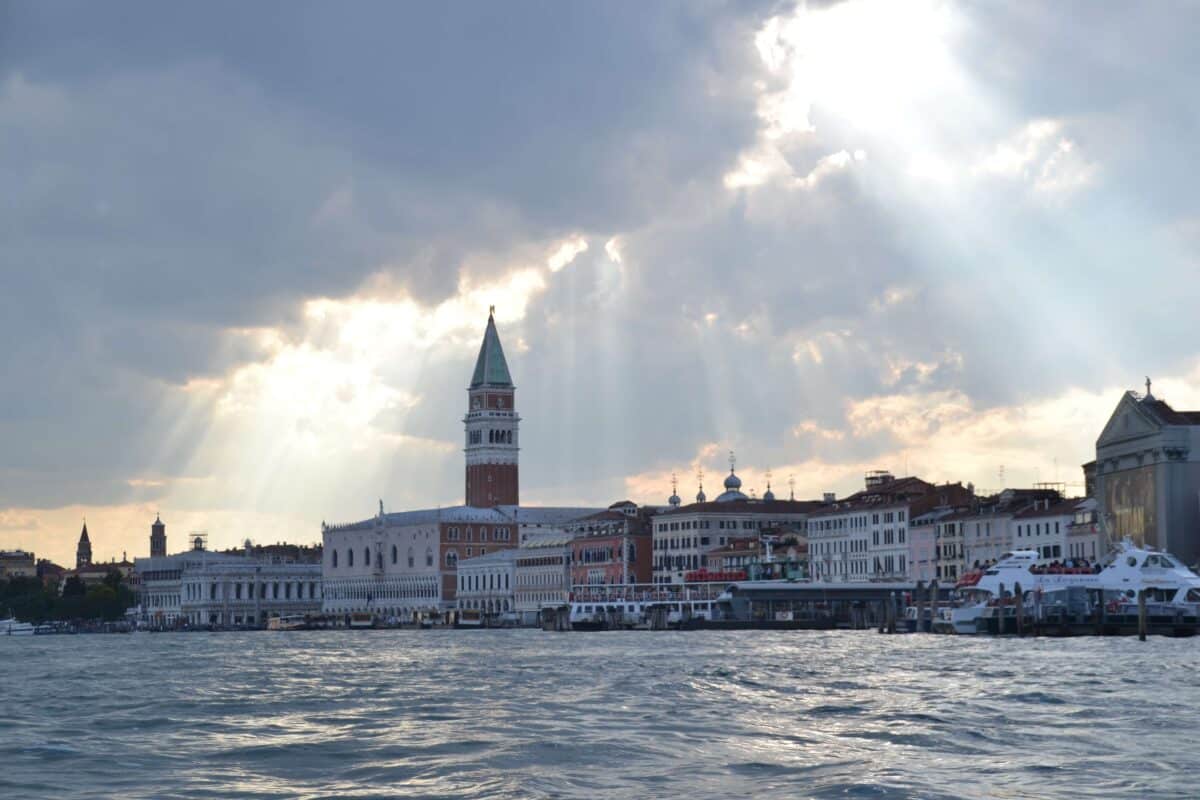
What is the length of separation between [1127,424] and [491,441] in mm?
90415

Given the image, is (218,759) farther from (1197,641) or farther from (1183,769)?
(1197,641)

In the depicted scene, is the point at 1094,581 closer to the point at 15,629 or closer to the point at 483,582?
the point at 483,582

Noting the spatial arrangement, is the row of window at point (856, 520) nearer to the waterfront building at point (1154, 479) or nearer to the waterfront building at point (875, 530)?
the waterfront building at point (875, 530)

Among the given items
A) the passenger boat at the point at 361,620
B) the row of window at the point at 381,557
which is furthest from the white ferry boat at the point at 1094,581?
the row of window at the point at 381,557

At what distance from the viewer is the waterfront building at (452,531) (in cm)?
18238

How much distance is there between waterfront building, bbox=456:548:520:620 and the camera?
172m

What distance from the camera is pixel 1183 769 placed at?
29.2 m

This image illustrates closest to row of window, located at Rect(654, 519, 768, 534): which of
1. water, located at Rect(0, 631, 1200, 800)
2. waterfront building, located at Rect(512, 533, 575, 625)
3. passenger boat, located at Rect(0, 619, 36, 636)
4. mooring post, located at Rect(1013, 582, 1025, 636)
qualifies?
waterfront building, located at Rect(512, 533, 575, 625)

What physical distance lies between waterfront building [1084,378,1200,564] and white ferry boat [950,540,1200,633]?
2077 centimetres

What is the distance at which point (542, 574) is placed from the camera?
168 m

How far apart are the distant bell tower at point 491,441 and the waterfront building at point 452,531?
97mm

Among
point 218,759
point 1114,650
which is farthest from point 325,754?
point 1114,650

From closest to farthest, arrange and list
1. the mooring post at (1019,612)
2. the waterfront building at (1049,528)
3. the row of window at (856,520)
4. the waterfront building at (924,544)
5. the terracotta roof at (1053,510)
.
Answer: the mooring post at (1019,612), the waterfront building at (1049,528), the terracotta roof at (1053,510), the waterfront building at (924,544), the row of window at (856,520)

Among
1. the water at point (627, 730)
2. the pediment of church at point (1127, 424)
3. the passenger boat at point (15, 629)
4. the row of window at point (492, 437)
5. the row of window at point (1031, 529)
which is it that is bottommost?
the water at point (627, 730)
